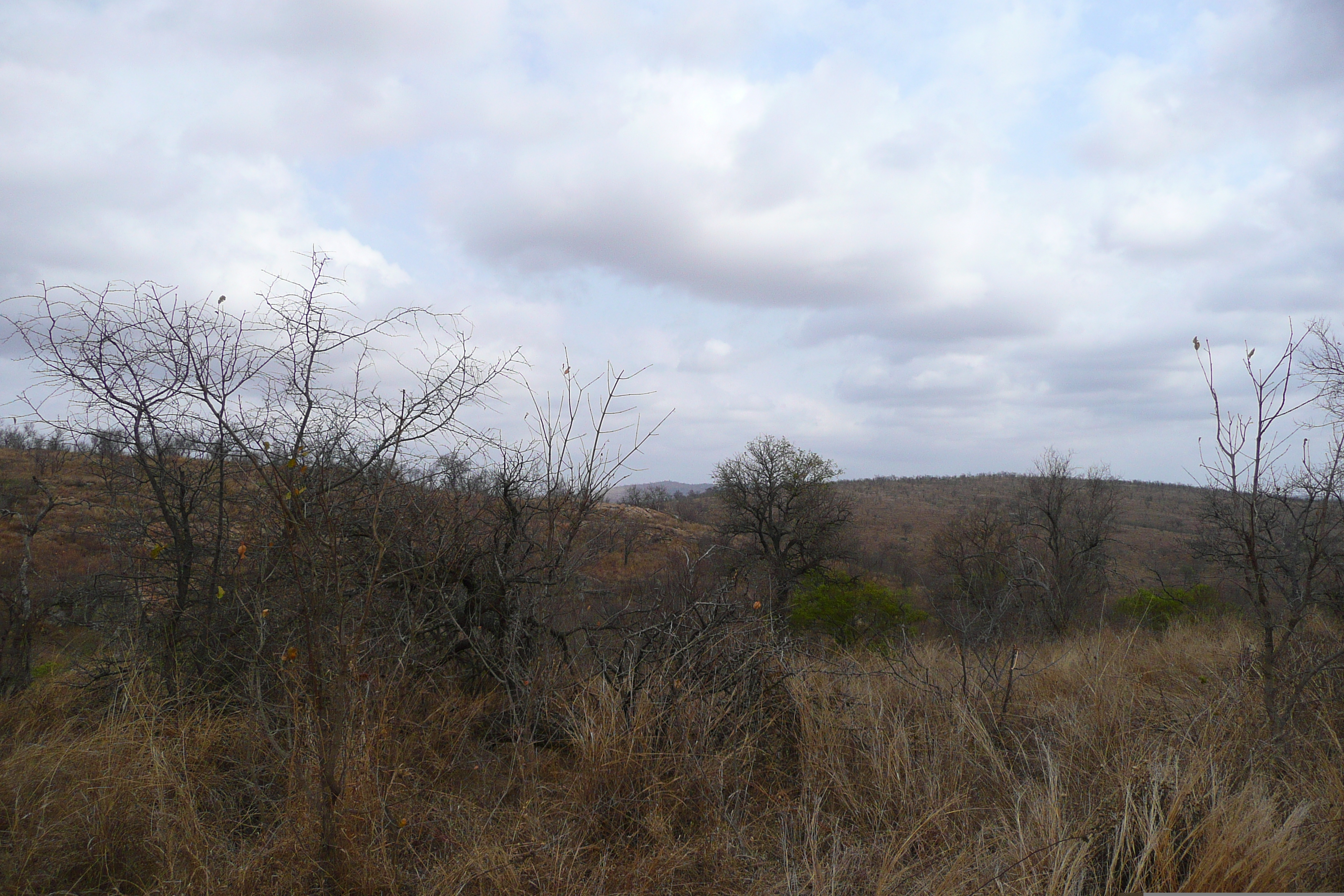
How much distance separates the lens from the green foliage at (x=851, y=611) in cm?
1878

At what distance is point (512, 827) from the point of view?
3.20m

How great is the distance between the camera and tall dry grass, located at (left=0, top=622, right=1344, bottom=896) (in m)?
2.69

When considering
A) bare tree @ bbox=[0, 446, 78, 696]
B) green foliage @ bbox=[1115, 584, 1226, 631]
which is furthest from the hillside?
bare tree @ bbox=[0, 446, 78, 696]

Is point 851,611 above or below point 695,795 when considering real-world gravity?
below

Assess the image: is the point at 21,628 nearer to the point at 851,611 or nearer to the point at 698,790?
the point at 698,790

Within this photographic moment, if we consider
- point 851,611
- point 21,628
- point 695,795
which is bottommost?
point 851,611

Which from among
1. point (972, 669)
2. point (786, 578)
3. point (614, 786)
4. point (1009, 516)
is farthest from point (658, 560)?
point (614, 786)

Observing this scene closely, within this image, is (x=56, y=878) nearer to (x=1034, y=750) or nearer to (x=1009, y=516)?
(x=1034, y=750)

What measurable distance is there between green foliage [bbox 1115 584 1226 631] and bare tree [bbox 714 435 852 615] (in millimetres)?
9090

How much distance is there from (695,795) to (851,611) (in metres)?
17.3

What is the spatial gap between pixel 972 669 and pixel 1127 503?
72836 mm

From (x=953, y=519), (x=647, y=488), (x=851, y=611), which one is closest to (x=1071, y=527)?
(x=953, y=519)

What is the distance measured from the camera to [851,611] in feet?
65.0

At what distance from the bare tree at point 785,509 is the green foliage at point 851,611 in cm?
275
